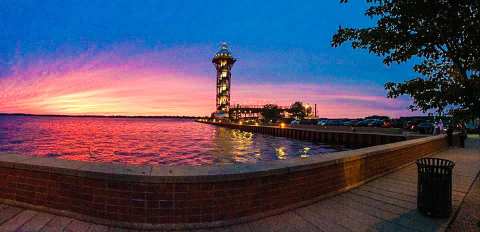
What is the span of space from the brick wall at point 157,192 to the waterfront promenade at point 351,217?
228 mm

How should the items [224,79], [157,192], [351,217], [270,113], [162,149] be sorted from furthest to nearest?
[270,113]
[224,79]
[162,149]
[351,217]
[157,192]

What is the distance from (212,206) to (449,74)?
480 cm

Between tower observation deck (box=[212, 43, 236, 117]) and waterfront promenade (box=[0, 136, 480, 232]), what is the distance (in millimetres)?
177130

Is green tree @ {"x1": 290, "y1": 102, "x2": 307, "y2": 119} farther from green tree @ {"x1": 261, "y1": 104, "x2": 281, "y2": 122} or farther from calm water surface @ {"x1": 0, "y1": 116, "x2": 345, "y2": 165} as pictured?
calm water surface @ {"x1": 0, "y1": 116, "x2": 345, "y2": 165}

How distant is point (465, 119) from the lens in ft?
17.9

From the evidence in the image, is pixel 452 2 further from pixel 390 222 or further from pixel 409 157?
pixel 409 157

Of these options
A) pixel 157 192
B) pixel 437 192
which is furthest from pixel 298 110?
pixel 157 192

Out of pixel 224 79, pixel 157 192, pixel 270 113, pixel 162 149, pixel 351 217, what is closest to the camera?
pixel 157 192

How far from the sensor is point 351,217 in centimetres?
578

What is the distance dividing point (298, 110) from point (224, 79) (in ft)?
156

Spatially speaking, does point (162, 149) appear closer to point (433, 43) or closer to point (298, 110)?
point (433, 43)

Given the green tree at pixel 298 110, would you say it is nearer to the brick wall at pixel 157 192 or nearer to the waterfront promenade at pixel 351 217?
the waterfront promenade at pixel 351 217

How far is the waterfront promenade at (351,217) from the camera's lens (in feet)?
16.7

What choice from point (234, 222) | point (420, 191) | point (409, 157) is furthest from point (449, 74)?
point (409, 157)
